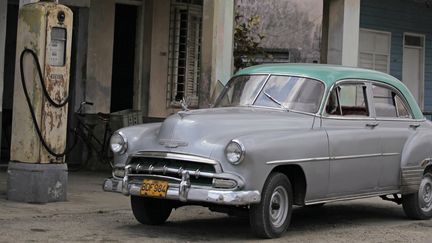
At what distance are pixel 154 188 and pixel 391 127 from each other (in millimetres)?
3337

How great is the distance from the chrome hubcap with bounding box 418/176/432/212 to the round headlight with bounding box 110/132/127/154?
4003mm

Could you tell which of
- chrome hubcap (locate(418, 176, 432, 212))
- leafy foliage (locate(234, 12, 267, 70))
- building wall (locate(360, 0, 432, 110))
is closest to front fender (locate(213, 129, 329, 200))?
chrome hubcap (locate(418, 176, 432, 212))

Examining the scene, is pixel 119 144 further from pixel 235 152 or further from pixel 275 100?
pixel 275 100

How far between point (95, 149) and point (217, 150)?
23.4ft

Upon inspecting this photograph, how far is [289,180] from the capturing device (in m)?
7.91

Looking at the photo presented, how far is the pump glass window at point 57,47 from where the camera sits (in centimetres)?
945

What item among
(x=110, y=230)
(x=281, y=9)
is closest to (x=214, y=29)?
(x=110, y=230)

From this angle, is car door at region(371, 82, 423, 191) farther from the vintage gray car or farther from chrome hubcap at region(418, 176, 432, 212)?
chrome hubcap at region(418, 176, 432, 212)

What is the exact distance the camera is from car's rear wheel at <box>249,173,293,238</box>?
742 cm

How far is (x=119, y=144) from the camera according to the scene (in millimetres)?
7938

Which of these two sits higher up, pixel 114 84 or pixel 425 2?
pixel 425 2

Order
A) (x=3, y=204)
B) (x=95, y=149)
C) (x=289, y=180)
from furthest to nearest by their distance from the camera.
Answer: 1. (x=95, y=149)
2. (x=3, y=204)
3. (x=289, y=180)

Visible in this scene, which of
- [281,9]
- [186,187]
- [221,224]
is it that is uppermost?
[281,9]

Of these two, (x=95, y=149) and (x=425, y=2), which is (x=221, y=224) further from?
(x=425, y=2)
